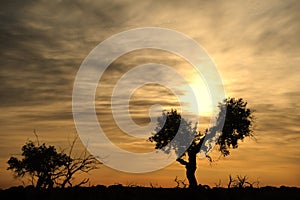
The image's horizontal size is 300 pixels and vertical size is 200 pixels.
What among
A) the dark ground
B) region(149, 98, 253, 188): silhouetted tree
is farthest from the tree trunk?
the dark ground

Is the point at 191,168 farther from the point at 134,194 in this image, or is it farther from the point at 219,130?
the point at 134,194

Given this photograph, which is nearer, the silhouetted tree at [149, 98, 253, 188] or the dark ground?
the dark ground

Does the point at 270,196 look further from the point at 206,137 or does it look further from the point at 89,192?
the point at 206,137

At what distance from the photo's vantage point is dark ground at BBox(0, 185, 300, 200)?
87.8 ft

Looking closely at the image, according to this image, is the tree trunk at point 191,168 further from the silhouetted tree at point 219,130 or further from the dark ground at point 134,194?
the dark ground at point 134,194

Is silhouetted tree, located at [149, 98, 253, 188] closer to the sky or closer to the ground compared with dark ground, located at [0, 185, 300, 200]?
closer to the sky

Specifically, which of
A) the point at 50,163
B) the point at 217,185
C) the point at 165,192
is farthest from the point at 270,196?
the point at 50,163

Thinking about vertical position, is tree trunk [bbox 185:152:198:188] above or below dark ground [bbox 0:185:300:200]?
above

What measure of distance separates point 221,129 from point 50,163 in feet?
70.6

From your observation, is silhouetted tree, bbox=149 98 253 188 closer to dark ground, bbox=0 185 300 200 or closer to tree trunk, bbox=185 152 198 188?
tree trunk, bbox=185 152 198 188

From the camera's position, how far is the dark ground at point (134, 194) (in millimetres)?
26766

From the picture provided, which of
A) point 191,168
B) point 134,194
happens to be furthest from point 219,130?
point 134,194

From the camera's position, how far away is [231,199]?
29.4 metres

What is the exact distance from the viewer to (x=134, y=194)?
92.4 feet
